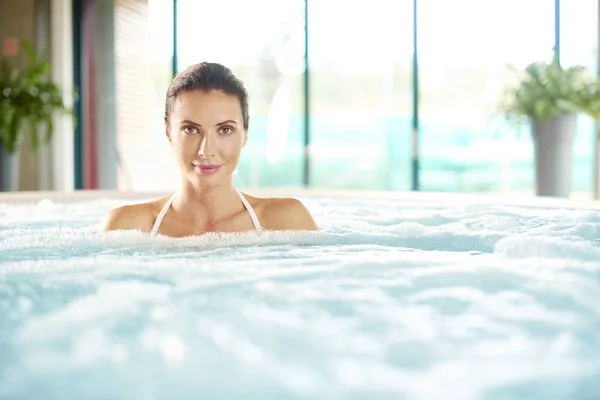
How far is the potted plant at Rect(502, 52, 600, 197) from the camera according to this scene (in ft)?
16.3

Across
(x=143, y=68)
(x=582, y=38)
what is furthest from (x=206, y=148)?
(x=143, y=68)

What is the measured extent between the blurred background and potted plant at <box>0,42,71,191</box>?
0.23 ft

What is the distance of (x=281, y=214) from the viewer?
6.94 feet

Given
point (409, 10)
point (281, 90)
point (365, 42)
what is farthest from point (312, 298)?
point (281, 90)

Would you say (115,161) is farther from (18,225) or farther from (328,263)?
(328,263)

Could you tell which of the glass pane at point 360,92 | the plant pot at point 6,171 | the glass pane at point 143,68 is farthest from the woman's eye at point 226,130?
the glass pane at point 360,92

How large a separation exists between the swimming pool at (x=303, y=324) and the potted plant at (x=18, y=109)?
4.24 m

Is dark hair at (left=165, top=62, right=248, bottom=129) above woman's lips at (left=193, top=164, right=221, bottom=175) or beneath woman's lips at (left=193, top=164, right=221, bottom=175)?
above

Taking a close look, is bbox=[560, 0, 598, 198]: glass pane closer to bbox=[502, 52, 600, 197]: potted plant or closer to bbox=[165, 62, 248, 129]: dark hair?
bbox=[502, 52, 600, 197]: potted plant

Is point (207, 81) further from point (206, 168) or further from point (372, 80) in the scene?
point (372, 80)

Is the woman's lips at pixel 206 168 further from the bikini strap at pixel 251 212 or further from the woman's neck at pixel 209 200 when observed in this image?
the bikini strap at pixel 251 212

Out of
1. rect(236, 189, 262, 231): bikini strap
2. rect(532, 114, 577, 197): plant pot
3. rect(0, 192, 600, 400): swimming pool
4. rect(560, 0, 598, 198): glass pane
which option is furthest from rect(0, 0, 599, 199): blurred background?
rect(0, 192, 600, 400): swimming pool

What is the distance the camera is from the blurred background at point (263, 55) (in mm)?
6328

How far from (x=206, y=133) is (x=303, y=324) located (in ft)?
3.02
